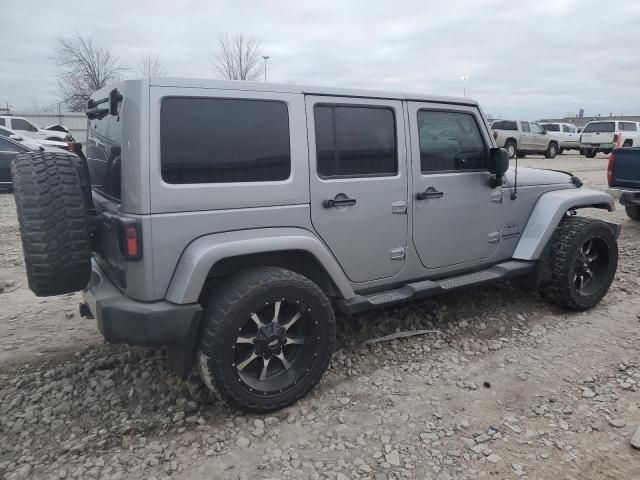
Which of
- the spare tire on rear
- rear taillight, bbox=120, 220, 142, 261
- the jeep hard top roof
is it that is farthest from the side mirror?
the spare tire on rear

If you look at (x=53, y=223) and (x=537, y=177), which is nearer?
(x=53, y=223)

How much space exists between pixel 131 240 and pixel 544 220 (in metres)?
3.38

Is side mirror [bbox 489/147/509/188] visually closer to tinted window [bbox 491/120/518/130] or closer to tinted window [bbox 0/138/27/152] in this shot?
tinted window [bbox 0/138/27/152]

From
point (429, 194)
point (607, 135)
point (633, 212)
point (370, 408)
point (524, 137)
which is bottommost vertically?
point (370, 408)

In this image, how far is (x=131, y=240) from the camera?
2.55 metres

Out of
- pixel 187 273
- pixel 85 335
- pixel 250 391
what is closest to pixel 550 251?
pixel 250 391

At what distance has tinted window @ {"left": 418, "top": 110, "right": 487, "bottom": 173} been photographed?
363 cm

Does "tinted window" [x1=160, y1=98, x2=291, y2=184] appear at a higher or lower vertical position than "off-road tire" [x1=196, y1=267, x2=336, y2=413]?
higher

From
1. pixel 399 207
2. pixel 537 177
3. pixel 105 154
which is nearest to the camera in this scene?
pixel 105 154

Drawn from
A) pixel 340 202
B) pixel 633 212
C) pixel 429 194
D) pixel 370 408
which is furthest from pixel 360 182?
pixel 633 212

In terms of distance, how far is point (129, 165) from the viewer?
8.46 ft

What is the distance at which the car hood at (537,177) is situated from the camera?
4.26 meters

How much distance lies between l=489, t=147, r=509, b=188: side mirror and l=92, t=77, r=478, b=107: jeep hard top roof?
0.48m

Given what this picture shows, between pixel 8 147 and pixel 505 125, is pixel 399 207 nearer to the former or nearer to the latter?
pixel 8 147
